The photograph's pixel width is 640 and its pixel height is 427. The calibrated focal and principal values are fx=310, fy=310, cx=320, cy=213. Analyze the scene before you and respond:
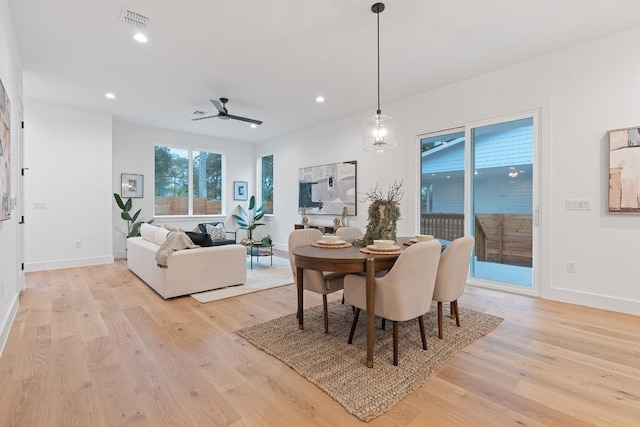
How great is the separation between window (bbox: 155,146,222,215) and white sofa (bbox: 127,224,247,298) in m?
2.80

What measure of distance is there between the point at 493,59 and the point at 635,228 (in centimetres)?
230

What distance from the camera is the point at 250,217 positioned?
8.30 metres

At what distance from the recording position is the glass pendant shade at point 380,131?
312 cm

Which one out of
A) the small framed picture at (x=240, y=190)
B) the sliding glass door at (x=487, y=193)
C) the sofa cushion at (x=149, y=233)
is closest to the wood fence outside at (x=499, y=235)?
the sliding glass door at (x=487, y=193)

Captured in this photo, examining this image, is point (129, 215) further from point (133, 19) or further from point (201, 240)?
point (133, 19)

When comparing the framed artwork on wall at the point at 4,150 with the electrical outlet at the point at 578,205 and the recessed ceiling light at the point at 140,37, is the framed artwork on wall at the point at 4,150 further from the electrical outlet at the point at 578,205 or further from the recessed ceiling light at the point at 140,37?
the electrical outlet at the point at 578,205

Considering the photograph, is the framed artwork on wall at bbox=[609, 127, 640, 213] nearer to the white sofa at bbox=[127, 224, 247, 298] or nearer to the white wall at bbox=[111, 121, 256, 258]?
the white sofa at bbox=[127, 224, 247, 298]

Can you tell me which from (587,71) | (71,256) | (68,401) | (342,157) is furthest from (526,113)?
(71,256)

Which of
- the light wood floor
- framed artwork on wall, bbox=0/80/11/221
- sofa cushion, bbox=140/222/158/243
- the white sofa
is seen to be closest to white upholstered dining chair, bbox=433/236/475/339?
the light wood floor

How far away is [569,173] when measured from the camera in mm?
3426

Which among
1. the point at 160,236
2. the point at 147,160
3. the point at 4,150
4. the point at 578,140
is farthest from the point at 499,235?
the point at 147,160

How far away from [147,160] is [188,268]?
410 centimetres

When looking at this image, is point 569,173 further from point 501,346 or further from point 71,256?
point 71,256

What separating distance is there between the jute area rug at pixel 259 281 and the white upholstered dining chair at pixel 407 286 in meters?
2.14
